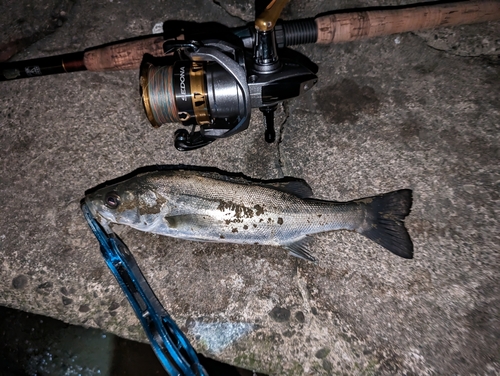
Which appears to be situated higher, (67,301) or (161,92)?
(161,92)

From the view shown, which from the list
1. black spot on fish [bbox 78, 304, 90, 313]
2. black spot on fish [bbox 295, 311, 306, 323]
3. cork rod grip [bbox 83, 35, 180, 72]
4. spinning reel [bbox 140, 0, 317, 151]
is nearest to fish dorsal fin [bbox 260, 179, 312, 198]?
spinning reel [bbox 140, 0, 317, 151]

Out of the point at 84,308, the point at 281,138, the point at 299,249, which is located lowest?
the point at 84,308

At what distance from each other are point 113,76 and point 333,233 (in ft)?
8.23

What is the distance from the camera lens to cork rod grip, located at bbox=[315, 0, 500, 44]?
8.65 feet

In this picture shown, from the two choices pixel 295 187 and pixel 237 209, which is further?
pixel 295 187

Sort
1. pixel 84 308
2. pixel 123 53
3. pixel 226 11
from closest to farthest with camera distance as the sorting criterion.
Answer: pixel 84 308
pixel 123 53
pixel 226 11

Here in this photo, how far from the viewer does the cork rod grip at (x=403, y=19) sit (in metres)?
2.64

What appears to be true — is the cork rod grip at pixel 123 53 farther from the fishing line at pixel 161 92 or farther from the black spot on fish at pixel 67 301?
the black spot on fish at pixel 67 301

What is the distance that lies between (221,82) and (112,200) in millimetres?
1159

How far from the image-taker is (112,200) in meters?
2.28

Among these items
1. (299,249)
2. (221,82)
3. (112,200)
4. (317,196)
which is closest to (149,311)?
(112,200)

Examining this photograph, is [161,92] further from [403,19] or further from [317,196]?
[403,19]

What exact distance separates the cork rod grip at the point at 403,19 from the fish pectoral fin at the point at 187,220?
1813 mm

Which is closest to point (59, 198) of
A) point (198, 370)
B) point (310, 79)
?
point (198, 370)
